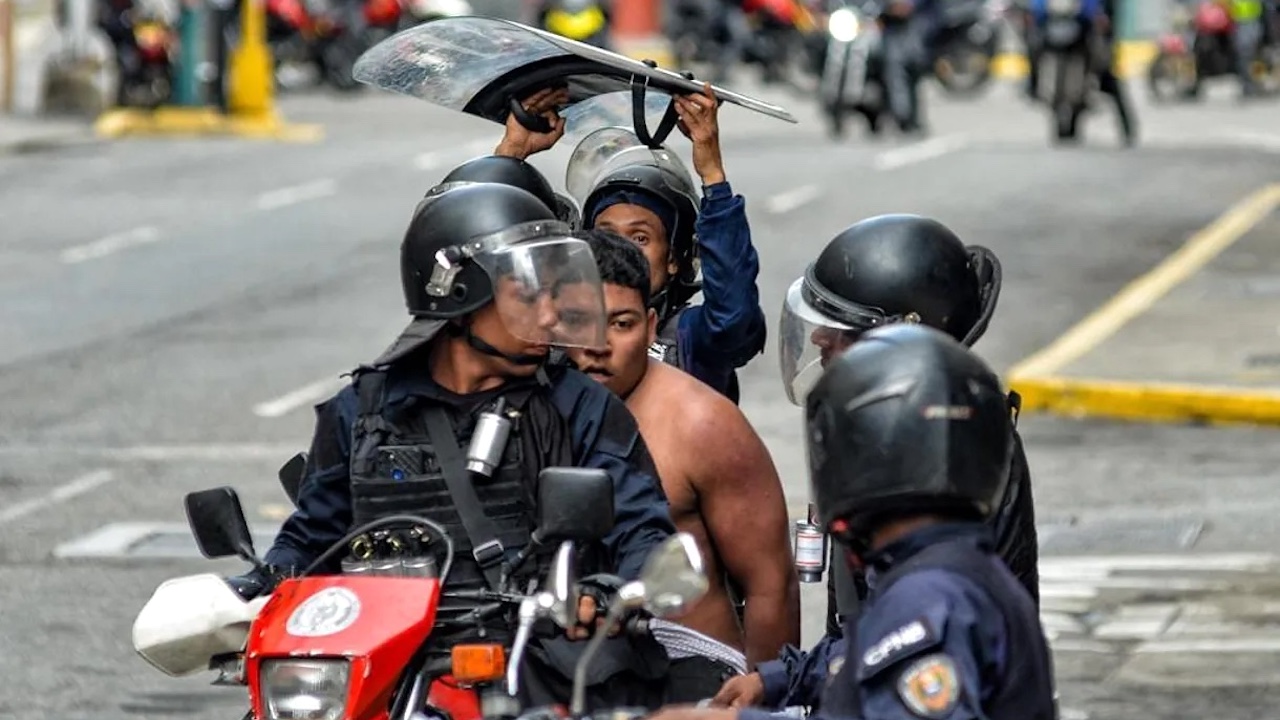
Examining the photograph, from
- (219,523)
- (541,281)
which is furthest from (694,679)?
(219,523)

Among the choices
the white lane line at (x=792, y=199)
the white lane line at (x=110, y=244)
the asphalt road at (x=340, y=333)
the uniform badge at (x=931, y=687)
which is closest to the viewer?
the uniform badge at (x=931, y=687)

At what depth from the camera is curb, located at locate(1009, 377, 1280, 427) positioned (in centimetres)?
1388

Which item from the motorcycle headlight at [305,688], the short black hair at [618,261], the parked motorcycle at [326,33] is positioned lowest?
the parked motorcycle at [326,33]

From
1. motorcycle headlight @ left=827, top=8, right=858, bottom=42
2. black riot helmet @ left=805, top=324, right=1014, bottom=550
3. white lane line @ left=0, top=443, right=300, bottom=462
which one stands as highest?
black riot helmet @ left=805, top=324, right=1014, bottom=550

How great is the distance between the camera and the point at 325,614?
182 inches

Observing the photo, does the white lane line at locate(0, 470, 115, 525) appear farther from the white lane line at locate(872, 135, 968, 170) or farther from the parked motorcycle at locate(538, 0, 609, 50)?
the parked motorcycle at locate(538, 0, 609, 50)

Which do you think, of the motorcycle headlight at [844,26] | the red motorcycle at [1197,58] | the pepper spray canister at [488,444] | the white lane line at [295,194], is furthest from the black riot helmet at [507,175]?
the red motorcycle at [1197,58]

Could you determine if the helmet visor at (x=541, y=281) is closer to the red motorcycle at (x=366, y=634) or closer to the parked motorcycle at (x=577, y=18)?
the red motorcycle at (x=366, y=634)

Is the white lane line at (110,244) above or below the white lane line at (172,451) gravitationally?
below

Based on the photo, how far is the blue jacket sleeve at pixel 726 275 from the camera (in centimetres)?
646

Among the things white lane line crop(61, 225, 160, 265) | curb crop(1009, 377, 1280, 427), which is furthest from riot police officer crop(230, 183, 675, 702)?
white lane line crop(61, 225, 160, 265)

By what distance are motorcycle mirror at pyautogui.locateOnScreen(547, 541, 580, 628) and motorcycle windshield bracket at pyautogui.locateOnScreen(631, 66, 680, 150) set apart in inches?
64.6

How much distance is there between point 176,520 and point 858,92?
1803 cm

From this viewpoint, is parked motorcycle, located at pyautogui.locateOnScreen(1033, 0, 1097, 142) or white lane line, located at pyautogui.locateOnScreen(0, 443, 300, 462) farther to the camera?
parked motorcycle, located at pyautogui.locateOnScreen(1033, 0, 1097, 142)
